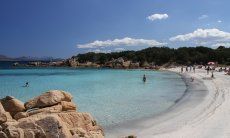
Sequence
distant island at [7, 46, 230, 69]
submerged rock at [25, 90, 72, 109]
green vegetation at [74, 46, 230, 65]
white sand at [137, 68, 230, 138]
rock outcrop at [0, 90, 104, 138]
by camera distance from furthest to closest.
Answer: distant island at [7, 46, 230, 69] < green vegetation at [74, 46, 230, 65] < white sand at [137, 68, 230, 138] < submerged rock at [25, 90, 72, 109] < rock outcrop at [0, 90, 104, 138]

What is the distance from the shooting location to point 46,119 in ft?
36.0

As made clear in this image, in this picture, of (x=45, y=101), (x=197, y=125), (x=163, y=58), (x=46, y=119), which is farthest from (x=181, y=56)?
(x=46, y=119)

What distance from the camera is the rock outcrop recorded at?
10.9 m

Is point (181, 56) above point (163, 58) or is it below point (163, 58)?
above

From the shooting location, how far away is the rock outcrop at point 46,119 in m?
10.9

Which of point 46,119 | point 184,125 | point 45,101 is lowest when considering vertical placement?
point 184,125

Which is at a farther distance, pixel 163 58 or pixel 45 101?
pixel 163 58

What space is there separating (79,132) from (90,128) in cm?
143

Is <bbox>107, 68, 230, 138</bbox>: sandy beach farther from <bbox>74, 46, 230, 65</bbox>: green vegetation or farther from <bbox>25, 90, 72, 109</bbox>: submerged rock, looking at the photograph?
<bbox>74, 46, 230, 65</bbox>: green vegetation

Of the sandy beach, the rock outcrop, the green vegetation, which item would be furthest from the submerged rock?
the green vegetation

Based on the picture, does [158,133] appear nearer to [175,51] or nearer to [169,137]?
[169,137]

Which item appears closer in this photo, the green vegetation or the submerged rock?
the submerged rock

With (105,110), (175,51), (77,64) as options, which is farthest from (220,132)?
(77,64)

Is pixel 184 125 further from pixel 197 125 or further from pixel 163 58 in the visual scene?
pixel 163 58
